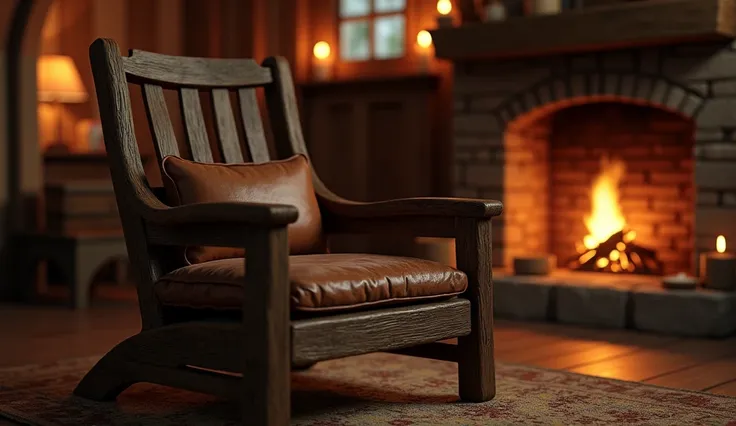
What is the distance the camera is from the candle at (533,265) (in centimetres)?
467

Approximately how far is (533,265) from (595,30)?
3.51 feet

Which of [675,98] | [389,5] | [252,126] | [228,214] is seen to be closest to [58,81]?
[389,5]

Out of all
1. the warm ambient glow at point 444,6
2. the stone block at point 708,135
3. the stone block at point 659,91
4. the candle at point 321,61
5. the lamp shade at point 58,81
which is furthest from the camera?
the candle at point 321,61

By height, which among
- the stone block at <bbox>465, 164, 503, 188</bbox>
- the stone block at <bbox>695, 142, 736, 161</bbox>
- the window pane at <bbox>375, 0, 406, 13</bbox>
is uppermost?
the window pane at <bbox>375, 0, 406, 13</bbox>

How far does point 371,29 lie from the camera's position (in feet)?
19.1

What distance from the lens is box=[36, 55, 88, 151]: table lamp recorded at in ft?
19.0

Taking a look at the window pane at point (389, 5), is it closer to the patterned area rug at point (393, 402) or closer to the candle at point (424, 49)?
the candle at point (424, 49)

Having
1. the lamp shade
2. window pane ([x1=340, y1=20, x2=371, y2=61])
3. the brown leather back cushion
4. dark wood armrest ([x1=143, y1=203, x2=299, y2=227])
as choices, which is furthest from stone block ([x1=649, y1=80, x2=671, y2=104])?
the lamp shade

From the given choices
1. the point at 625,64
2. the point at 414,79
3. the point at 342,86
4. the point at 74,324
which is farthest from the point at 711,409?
the point at 342,86

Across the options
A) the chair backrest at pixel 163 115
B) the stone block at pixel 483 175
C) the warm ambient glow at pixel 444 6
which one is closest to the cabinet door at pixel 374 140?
the warm ambient glow at pixel 444 6

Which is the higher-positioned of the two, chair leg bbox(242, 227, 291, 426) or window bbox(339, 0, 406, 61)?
window bbox(339, 0, 406, 61)

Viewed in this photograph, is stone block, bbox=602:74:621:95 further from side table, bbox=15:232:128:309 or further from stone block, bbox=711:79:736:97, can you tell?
side table, bbox=15:232:128:309

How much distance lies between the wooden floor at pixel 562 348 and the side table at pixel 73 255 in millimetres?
300

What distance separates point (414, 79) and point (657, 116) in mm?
1316
